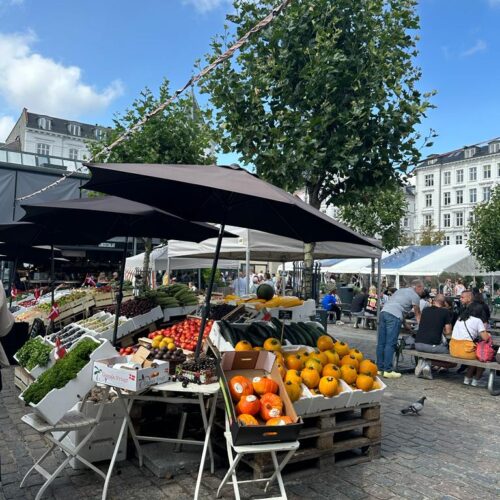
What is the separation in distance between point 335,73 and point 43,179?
15.7 metres

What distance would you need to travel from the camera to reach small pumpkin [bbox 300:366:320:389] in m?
4.16

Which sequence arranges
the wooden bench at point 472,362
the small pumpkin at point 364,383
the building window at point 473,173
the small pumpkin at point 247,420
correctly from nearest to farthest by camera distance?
1. the small pumpkin at point 247,420
2. the small pumpkin at point 364,383
3. the wooden bench at point 472,362
4. the building window at point 473,173

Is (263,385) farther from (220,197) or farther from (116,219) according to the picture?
(116,219)

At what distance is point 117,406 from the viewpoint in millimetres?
4270

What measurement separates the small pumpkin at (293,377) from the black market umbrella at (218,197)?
0.80m

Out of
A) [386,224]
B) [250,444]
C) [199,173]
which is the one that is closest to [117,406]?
[250,444]

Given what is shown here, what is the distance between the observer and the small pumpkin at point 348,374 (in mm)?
4449

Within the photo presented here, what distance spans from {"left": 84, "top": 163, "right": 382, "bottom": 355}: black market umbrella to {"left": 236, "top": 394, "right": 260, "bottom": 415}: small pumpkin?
85cm

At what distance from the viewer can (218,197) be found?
168 inches

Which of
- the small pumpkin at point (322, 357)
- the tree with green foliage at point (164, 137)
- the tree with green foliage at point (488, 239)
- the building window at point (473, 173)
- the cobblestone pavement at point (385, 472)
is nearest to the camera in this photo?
the cobblestone pavement at point (385, 472)

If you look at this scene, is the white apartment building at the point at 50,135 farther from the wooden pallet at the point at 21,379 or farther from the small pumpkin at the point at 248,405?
the small pumpkin at the point at 248,405

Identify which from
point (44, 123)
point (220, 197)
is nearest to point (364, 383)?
point (220, 197)

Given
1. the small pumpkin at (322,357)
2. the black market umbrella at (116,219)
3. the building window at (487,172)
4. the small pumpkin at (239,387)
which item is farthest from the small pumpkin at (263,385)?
the building window at (487,172)

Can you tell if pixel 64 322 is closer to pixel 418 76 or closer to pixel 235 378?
pixel 235 378
